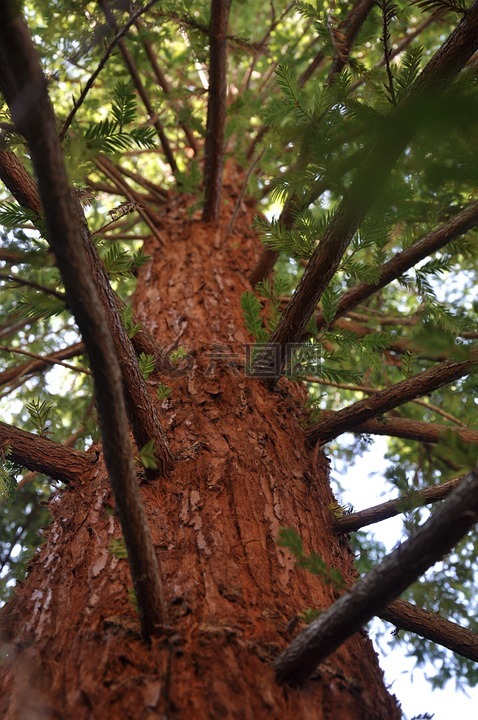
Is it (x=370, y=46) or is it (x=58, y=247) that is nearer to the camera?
(x=58, y=247)

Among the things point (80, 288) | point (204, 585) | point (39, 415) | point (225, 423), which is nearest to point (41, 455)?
point (39, 415)

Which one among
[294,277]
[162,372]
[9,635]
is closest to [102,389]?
[9,635]

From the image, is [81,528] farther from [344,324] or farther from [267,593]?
[344,324]

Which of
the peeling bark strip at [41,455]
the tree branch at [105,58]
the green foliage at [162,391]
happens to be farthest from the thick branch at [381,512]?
the tree branch at [105,58]

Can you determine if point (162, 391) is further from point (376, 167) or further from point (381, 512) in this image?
point (376, 167)

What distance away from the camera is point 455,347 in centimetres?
146

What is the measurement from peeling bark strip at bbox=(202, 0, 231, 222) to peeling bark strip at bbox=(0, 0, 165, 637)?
1.94m

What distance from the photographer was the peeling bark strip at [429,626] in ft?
7.09

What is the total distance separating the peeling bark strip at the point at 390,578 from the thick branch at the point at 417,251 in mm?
1272

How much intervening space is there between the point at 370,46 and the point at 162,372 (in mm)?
3294

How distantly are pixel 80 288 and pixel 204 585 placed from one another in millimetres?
954

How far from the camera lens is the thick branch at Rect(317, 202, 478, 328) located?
2422 millimetres

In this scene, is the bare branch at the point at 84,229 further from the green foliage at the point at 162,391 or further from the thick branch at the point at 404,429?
the thick branch at the point at 404,429

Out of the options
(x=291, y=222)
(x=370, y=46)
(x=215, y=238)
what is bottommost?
(x=291, y=222)
